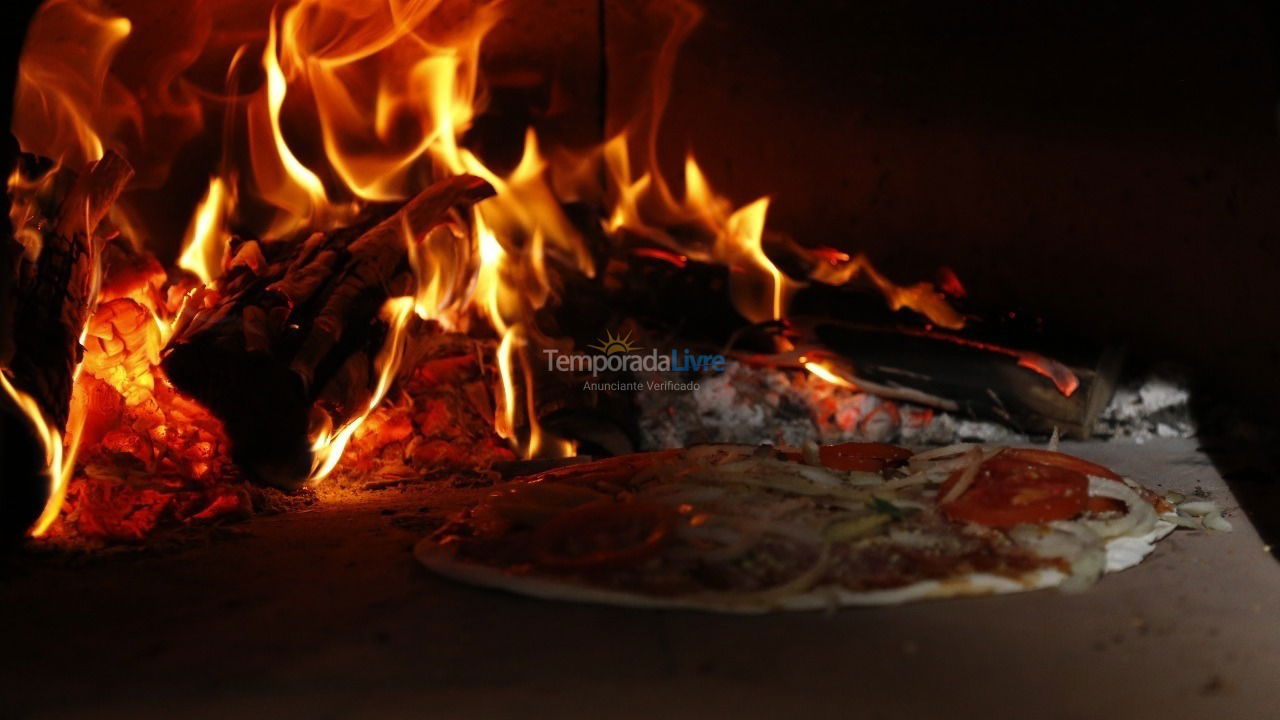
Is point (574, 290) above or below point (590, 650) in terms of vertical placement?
above

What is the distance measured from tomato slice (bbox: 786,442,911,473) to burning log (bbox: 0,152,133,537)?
200 centimetres

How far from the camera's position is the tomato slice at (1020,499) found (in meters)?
2.65

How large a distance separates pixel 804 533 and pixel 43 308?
2.11 meters

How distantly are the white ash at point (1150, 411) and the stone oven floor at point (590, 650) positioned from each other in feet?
5.00

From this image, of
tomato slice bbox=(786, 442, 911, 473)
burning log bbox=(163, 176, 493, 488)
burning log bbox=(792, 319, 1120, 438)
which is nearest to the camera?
tomato slice bbox=(786, 442, 911, 473)

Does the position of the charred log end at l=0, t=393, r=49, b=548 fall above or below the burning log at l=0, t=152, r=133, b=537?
below

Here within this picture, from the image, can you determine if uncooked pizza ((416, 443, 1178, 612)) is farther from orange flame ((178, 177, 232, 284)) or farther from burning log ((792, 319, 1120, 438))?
orange flame ((178, 177, 232, 284))

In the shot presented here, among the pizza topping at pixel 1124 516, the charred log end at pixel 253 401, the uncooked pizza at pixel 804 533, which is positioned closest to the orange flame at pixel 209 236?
the charred log end at pixel 253 401

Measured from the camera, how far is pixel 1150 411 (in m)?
4.20

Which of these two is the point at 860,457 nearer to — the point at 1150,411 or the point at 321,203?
the point at 1150,411

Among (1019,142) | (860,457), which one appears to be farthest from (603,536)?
(1019,142)

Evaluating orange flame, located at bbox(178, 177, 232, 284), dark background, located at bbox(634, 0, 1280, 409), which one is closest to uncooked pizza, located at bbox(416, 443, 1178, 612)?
dark background, located at bbox(634, 0, 1280, 409)

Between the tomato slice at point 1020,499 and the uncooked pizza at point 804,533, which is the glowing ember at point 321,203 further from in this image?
the tomato slice at point 1020,499

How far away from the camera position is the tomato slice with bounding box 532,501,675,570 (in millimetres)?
2453
